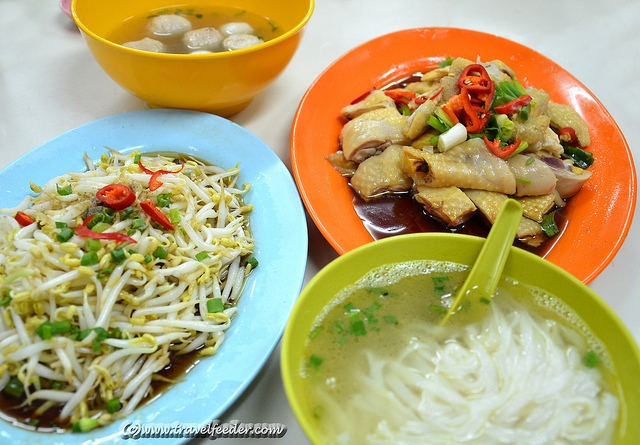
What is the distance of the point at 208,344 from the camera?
154 cm

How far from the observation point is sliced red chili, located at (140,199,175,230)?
5.50 feet

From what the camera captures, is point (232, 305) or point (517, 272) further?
point (232, 305)

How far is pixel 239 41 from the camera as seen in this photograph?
243 centimetres

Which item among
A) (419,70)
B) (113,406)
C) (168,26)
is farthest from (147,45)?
(113,406)

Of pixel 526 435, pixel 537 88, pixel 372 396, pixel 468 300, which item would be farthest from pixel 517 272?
pixel 537 88

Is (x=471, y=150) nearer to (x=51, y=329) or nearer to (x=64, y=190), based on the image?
(x=64, y=190)

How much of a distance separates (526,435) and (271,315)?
0.81 m

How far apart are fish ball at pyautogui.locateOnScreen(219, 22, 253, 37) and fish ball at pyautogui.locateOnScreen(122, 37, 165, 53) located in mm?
365

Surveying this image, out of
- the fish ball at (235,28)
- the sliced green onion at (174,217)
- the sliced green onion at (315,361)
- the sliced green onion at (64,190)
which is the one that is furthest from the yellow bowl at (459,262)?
the fish ball at (235,28)

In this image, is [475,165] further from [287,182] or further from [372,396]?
[372,396]

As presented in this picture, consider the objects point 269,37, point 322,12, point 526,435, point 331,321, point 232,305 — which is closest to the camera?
point 526,435

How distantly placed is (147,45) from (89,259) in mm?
1289

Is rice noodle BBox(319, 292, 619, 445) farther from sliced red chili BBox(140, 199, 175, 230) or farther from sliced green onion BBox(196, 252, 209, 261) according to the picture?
sliced red chili BBox(140, 199, 175, 230)

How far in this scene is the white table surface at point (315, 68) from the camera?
6.50ft
